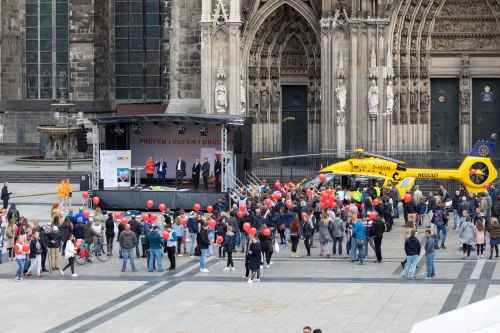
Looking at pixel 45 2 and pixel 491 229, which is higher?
pixel 45 2

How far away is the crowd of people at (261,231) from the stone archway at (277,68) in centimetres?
1403

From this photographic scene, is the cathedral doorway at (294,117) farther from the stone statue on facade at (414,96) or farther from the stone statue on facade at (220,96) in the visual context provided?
the stone statue on facade at (414,96)

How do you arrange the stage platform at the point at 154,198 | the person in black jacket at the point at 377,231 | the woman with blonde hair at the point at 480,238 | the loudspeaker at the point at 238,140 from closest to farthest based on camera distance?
the person in black jacket at the point at 377,231, the woman with blonde hair at the point at 480,238, the stage platform at the point at 154,198, the loudspeaker at the point at 238,140

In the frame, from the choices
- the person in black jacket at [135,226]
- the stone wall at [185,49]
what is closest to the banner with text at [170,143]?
the stone wall at [185,49]

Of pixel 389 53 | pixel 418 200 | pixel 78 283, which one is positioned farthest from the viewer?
pixel 389 53

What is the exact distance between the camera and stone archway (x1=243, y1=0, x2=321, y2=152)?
50.3m

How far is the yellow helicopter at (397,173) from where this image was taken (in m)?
40.4

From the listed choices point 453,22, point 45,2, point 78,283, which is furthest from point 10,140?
point 78,283

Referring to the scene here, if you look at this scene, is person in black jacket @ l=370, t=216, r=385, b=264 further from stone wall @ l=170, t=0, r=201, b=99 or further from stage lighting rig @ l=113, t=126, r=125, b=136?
stone wall @ l=170, t=0, r=201, b=99

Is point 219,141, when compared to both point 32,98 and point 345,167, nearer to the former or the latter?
point 345,167

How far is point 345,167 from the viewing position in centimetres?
4147

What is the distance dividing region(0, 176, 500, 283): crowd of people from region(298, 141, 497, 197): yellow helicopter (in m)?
3.03

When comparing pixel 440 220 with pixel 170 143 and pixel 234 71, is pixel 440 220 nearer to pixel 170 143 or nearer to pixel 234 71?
pixel 170 143

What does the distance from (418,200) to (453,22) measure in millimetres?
14592
